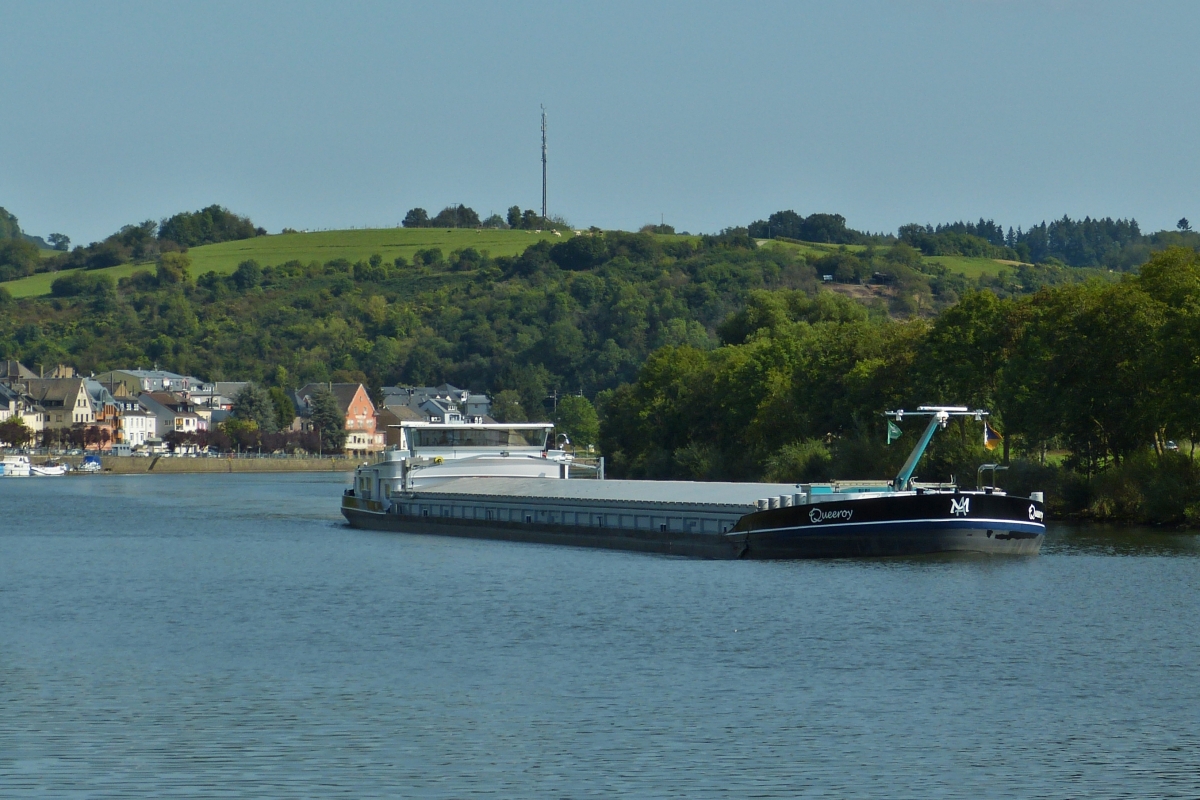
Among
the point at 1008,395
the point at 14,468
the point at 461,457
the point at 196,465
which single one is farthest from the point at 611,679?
the point at 196,465

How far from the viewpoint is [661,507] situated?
52781mm

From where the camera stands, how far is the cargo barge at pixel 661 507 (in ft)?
148

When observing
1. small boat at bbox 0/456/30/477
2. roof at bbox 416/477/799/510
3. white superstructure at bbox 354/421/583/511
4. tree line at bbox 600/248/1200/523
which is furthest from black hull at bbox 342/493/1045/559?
small boat at bbox 0/456/30/477

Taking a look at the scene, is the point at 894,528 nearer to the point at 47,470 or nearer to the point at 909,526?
the point at 909,526

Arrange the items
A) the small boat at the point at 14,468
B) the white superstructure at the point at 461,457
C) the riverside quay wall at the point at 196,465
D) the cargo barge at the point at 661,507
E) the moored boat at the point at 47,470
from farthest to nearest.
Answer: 1. the riverside quay wall at the point at 196,465
2. the moored boat at the point at 47,470
3. the small boat at the point at 14,468
4. the white superstructure at the point at 461,457
5. the cargo barge at the point at 661,507

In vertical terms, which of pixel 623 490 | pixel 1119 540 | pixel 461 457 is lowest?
pixel 1119 540

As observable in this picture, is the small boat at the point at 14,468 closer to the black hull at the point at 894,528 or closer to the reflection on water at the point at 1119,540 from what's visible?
the reflection on water at the point at 1119,540

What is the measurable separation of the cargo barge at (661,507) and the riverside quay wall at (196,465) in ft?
368

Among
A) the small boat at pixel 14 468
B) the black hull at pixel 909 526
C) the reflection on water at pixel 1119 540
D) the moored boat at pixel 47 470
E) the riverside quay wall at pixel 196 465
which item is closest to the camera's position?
the black hull at pixel 909 526

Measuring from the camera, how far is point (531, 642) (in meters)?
31.3

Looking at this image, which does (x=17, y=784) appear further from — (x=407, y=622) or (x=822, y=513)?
A: (x=822, y=513)

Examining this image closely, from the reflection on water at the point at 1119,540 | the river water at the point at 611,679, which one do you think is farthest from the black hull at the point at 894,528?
the reflection on water at the point at 1119,540

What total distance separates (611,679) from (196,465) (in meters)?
165

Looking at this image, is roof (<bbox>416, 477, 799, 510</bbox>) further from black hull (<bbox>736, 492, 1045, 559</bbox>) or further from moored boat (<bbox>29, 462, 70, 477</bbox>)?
moored boat (<bbox>29, 462, 70, 477</bbox>)
